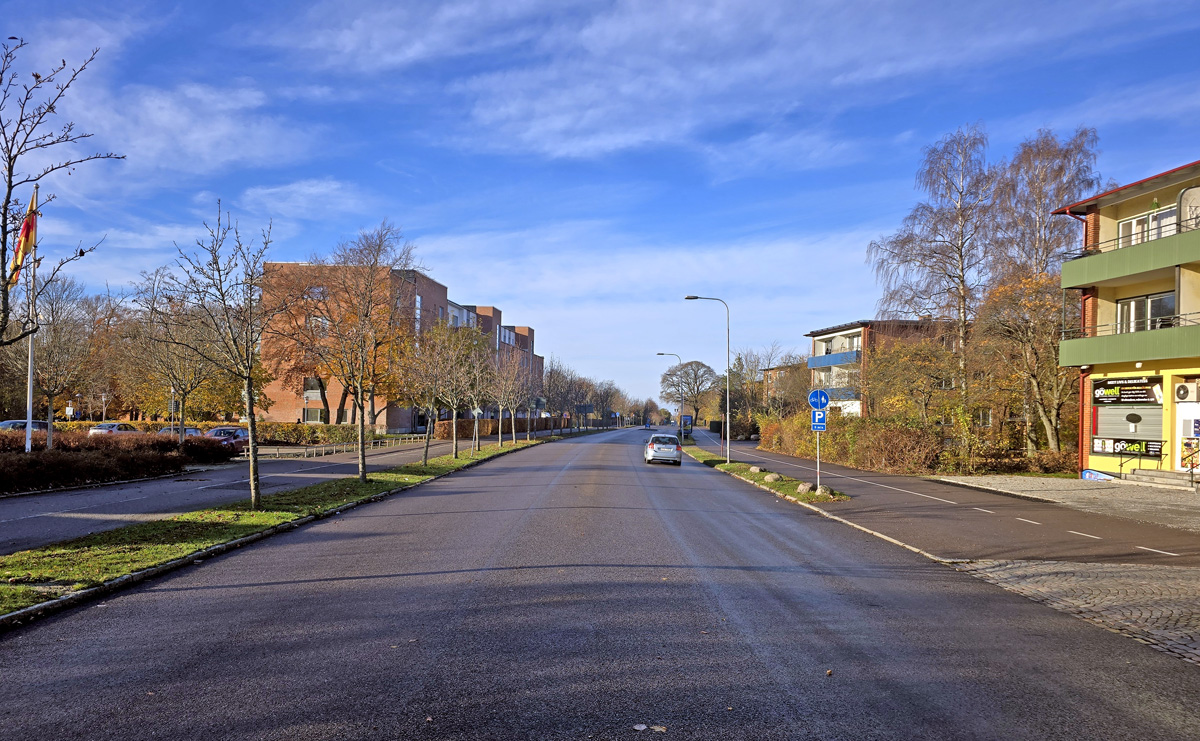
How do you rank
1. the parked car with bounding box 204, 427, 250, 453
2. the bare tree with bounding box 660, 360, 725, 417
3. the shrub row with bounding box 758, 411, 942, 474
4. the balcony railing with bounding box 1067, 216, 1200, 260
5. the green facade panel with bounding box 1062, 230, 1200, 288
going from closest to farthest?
the green facade panel with bounding box 1062, 230, 1200, 288 → the balcony railing with bounding box 1067, 216, 1200, 260 → the shrub row with bounding box 758, 411, 942, 474 → the parked car with bounding box 204, 427, 250, 453 → the bare tree with bounding box 660, 360, 725, 417

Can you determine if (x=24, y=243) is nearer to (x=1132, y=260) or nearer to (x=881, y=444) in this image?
(x=881, y=444)

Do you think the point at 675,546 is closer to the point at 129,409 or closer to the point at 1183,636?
the point at 1183,636

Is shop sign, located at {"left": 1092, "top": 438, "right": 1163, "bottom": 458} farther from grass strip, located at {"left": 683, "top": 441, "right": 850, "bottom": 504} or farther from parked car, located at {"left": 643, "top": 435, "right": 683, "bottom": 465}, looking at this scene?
parked car, located at {"left": 643, "top": 435, "right": 683, "bottom": 465}

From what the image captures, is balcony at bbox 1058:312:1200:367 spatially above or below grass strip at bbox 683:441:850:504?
above

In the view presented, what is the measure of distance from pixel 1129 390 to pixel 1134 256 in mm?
4393

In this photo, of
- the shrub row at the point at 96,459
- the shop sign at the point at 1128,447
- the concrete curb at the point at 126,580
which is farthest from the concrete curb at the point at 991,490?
the shrub row at the point at 96,459

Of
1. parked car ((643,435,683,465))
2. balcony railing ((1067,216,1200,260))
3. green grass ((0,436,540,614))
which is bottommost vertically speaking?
parked car ((643,435,683,465))

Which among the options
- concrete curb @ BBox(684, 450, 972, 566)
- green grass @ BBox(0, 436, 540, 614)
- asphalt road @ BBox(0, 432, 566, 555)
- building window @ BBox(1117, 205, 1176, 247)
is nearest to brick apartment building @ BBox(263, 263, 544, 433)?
asphalt road @ BBox(0, 432, 566, 555)

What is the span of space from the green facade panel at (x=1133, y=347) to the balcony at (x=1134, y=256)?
2068 millimetres

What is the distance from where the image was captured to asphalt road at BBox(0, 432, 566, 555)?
40.1 ft

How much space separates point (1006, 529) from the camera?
47.5 ft

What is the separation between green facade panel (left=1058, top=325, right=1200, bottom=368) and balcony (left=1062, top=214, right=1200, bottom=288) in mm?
2068

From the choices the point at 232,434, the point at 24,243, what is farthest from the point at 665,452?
the point at 24,243

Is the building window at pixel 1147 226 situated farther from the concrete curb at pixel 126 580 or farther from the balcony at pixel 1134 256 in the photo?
the concrete curb at pixel 126 580
